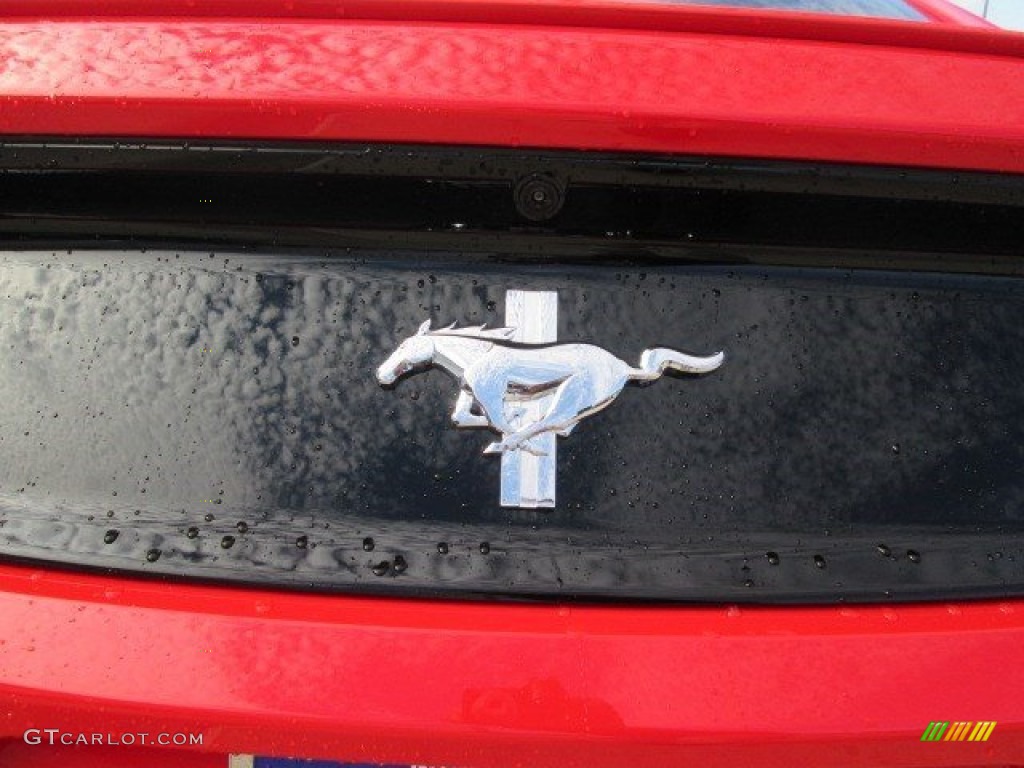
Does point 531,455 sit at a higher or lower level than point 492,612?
higher

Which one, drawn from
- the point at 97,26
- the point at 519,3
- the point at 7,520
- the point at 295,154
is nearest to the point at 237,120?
the point at 295,154

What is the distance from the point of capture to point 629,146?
952mm

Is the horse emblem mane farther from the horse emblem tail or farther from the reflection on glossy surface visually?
the horse emblem tail

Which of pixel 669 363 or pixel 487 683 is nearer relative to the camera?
pixel 487 683

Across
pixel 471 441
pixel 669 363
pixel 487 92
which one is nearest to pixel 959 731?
pixel 669 363

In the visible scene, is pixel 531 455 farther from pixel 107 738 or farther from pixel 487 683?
pixel 107 738

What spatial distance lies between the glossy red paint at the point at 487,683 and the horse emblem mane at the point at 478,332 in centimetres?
31

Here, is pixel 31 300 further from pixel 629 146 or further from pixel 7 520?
pixel 629 146

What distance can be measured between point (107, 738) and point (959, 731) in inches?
34.8

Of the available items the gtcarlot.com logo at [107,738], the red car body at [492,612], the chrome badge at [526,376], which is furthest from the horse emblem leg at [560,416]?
the gtcarlot.com logo at [107,738]

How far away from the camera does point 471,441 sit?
3.34ft

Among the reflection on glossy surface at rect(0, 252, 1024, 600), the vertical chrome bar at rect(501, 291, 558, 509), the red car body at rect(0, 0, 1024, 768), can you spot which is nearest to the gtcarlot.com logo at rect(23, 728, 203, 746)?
the red car body at rect(0, 0, 1024, 768)

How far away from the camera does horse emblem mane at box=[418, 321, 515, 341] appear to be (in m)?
1.01

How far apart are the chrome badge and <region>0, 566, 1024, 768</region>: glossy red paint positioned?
6.8 inches
